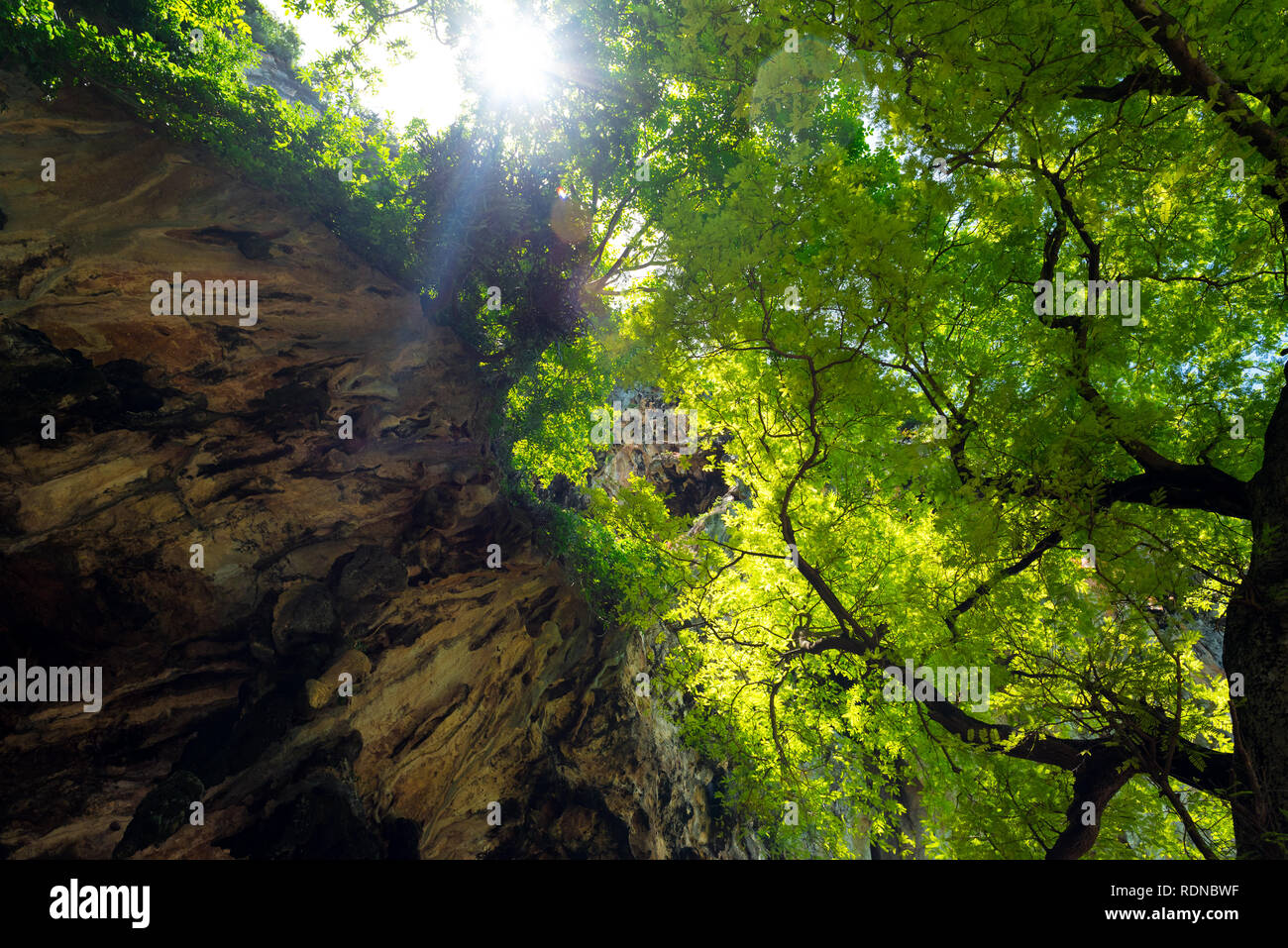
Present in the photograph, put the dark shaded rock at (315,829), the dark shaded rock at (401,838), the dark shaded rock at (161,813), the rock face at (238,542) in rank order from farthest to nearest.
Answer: the dark shaded rock at (401,838)
the dark shaded rock at (315,829)
the rock face at (238,542)
the dark shaded rock at (161,813)

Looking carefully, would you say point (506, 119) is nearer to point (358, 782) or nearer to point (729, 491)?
point (358, 782)

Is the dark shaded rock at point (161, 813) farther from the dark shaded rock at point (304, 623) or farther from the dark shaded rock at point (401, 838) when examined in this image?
the dark shaded rock at point (401, 838)

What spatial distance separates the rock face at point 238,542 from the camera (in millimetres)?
6457

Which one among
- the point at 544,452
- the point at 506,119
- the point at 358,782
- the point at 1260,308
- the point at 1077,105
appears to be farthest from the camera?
the point at 544,452

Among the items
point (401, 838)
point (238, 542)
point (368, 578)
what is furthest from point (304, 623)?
point (401, 838)

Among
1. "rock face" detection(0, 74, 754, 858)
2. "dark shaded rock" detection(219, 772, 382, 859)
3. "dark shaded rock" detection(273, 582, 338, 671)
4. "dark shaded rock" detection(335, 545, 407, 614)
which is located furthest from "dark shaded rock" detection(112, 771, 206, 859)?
"dark shaded rock" detection(335, 545, 407, 614)

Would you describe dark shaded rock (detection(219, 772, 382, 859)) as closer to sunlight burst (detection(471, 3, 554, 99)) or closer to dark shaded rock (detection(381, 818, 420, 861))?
dark shaded rock (detection(381, 818, 420, 861))

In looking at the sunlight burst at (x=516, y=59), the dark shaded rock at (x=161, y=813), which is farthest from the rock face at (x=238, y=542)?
the sunlight burst at (x=516, y=59)

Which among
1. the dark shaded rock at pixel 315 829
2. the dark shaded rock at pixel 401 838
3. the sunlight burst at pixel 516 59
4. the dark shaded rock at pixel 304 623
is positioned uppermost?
the sunlight burst at pixel 516 59

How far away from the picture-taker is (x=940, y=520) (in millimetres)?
6395

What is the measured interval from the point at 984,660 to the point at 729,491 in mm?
14883

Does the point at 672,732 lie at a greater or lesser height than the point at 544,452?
lesser

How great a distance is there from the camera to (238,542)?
7.59m

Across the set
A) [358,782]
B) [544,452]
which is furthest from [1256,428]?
[358,782]
